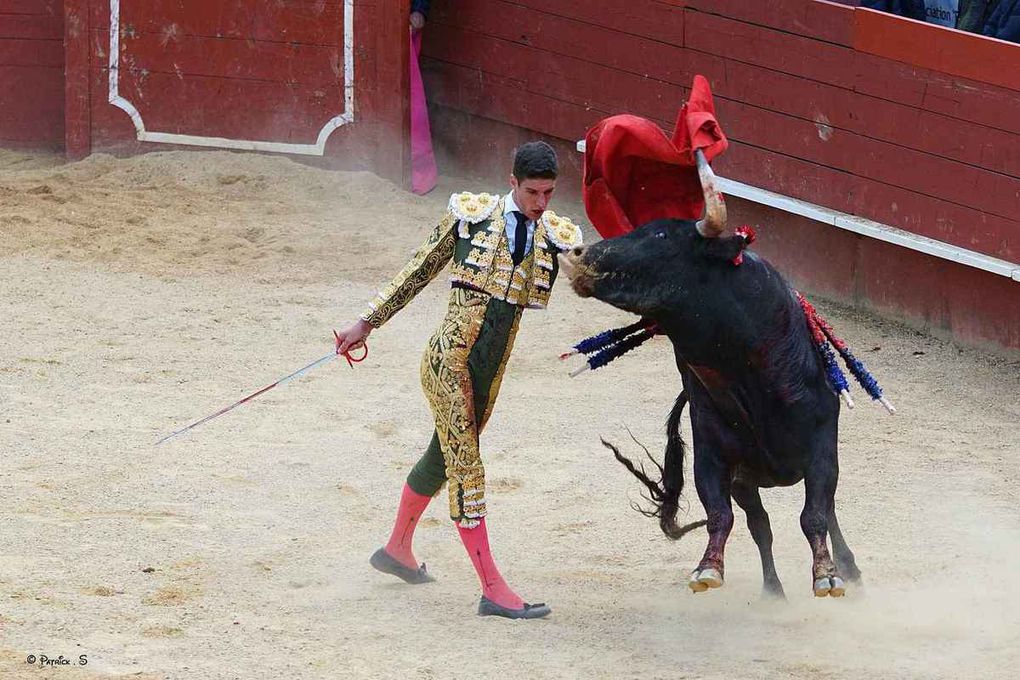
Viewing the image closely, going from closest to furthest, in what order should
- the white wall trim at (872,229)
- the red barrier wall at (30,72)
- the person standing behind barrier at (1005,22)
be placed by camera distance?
the white wall trim at (872,229)
the person standing behind barrier at (1005,22)
the red barrier wall at (30,72)

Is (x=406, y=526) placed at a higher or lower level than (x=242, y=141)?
higher

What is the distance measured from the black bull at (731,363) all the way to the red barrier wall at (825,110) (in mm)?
2704

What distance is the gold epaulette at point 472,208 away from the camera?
14.2 ft

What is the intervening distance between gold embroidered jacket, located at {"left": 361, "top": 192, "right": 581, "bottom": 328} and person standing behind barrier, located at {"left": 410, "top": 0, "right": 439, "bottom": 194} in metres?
4.77

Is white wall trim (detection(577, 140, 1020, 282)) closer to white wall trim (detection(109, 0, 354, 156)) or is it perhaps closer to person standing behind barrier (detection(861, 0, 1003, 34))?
person standing behind barrier (detection(861, 0, 1003, 34))

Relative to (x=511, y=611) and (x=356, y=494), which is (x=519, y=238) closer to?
(x=511, y=611)

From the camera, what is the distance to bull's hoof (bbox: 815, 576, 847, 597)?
3.98 m

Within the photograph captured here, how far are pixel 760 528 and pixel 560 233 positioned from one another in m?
0.98

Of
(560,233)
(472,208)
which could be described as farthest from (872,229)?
(472,208)

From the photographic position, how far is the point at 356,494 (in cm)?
544

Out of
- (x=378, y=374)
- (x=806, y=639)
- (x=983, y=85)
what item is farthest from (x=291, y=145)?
(x=806, y=639)

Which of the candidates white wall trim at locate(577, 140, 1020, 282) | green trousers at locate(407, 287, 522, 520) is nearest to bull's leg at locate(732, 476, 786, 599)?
green trousers at locate(407, 287, 522, 520)

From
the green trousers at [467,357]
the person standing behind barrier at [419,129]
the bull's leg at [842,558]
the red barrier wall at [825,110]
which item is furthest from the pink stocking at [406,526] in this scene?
the person standing behind barrier at [419,129]

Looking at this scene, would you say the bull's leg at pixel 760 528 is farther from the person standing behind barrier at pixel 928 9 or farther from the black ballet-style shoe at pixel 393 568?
the person standing behind barrier at pixel 928 9
